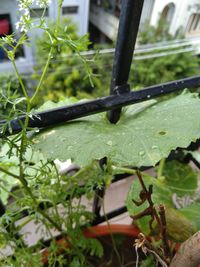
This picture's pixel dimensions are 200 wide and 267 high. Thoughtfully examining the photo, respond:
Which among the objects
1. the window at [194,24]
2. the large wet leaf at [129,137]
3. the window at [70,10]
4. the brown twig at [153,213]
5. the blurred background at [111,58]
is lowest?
the blurred background at [111,58]

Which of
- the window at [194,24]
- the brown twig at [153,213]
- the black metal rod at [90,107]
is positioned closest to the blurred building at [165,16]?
the window at [194,24]

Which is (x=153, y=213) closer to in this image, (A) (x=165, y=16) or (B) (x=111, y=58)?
(B) (x=111, y=58)

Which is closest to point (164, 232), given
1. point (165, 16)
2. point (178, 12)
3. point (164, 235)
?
point (164, 235)

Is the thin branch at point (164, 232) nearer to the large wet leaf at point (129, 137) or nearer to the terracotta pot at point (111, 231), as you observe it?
the large wet leaf at point (129, 137)

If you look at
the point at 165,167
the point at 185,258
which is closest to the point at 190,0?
the point at 165,167

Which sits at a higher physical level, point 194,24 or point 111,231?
point 194,24

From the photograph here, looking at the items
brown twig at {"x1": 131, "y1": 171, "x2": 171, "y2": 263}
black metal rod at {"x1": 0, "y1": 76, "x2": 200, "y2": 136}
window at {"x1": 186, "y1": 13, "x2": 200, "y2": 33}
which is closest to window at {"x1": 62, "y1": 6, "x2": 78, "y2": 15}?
window at {"x1": 186, "y1": 13, "x2": 200, "y2": 33}
